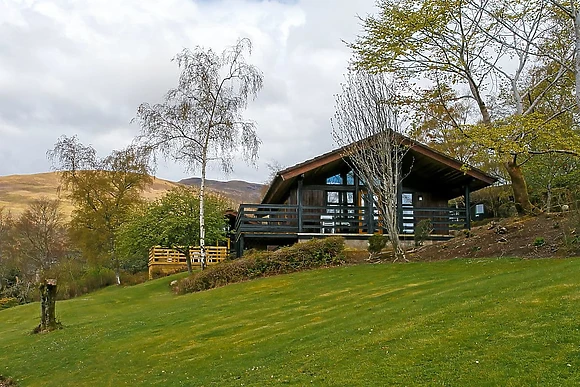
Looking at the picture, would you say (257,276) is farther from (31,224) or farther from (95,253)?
(31,224)

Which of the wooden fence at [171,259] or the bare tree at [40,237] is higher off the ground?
the bare tree at [40,237]

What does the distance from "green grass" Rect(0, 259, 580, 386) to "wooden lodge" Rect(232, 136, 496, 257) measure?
313 inches

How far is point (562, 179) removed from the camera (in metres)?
29.4

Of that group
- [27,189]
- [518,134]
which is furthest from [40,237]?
[27,189]

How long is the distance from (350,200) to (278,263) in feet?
25.5

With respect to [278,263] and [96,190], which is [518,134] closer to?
[278,263]

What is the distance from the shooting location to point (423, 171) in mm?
27859

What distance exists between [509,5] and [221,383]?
1852 centimetres

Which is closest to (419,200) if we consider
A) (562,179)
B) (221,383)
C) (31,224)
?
(562,179)

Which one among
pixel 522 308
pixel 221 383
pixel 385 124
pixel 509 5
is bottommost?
pixel 221 383

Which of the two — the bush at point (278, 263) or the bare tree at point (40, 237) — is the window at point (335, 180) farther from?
the bare tree at point (40, 237)

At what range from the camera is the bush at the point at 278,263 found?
21.6 m

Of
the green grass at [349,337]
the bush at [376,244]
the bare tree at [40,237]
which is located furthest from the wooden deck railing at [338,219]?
the bare tree at [40,237]

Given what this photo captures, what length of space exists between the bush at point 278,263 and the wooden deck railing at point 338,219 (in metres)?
3.07
